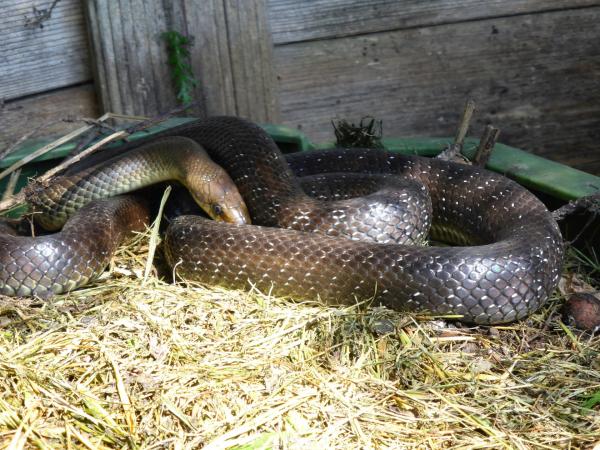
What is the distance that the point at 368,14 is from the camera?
6840 mm

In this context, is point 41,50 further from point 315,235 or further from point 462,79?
point 462,79

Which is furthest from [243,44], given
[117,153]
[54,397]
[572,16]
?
[54,397]

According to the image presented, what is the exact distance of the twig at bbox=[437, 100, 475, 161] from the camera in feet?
19.9

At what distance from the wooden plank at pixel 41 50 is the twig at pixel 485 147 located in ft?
10.2

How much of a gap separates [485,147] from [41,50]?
3.44 meters

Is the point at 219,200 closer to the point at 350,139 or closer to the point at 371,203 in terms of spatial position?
the point at 371,203

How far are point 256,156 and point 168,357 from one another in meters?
1.76

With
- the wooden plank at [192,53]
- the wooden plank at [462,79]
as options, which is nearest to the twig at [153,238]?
the wooden plank at [192,53]

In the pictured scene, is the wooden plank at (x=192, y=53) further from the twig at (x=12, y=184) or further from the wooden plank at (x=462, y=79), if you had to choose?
the twig at (x=12, y=184)

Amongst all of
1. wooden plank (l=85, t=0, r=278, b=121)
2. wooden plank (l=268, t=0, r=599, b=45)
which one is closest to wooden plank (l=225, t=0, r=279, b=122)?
wooden plank (l=85, t=0, r=278, b=121)

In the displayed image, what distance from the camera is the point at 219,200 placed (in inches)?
204

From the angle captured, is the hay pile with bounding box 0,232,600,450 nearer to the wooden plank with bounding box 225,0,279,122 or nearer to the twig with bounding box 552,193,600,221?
the twig with bounding box 552,193,600,221

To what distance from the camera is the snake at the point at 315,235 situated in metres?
4.45

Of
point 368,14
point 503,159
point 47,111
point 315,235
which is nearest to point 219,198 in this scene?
point 315,235
